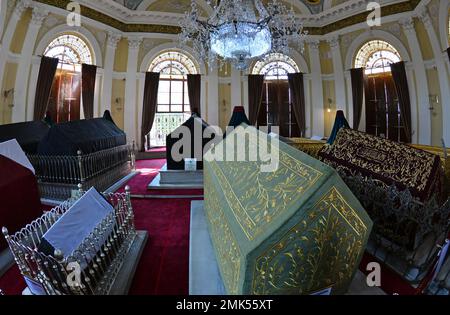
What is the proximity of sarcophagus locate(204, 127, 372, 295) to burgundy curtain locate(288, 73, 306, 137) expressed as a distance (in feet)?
33.7

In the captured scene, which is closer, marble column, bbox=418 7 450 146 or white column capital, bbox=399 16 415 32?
marble column, bbox=418 7 450 146

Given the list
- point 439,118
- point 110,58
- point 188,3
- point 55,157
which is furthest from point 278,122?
point 55,157

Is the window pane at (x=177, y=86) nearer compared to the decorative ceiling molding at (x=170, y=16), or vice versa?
the decorative ceiling molding at (x=170, y=16)

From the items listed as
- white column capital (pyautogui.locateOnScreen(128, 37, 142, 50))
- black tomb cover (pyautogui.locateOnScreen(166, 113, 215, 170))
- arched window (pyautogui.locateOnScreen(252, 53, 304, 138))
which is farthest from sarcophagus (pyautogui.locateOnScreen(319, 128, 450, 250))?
white column capital (pyautogui.locateOnScreen(128, 37, 142, 50))

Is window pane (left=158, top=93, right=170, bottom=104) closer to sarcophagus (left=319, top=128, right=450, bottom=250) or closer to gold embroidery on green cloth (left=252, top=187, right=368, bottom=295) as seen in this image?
sarcophagus (left=319, top=128, right=450, bottom=250)

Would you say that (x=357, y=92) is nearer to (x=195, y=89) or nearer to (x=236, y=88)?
(x=236, y=88)

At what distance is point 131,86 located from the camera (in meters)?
10.3

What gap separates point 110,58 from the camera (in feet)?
32.6

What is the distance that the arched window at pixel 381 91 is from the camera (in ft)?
32.0

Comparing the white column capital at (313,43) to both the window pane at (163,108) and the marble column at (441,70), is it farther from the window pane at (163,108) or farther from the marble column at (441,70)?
the window pane at (163,108)

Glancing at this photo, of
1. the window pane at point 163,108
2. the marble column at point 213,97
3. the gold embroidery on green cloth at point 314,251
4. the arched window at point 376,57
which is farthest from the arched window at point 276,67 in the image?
the gold embroidery on green cloth at point 314,251

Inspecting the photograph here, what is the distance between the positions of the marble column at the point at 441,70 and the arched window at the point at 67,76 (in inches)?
474

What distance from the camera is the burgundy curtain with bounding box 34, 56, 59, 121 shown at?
8.01 m
